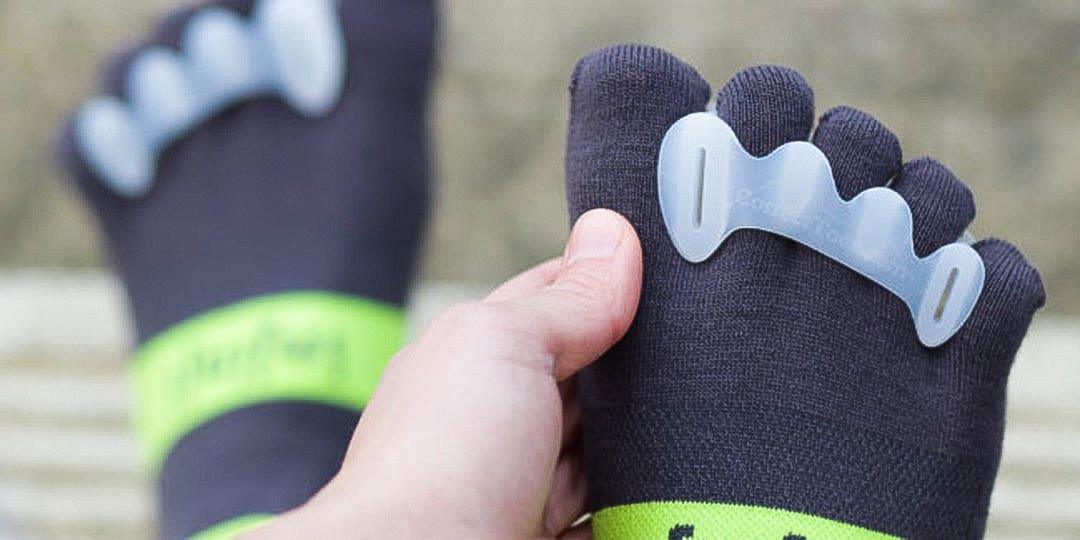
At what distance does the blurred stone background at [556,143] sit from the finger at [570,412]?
473mm

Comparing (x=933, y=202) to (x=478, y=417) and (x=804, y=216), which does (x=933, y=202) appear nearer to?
(x=804, y=216)

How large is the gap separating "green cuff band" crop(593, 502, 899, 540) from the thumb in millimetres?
80

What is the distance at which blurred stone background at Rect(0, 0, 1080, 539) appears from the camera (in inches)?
43.5

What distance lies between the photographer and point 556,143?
1140 millimetres

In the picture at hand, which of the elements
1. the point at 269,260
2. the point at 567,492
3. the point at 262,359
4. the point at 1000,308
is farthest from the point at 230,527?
the point at 1000,308

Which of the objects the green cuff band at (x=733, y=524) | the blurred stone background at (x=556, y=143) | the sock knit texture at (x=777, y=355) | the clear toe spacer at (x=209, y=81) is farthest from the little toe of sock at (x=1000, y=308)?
the clear toe spacer at (x=209, y=81)

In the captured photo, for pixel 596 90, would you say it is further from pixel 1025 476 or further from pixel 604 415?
pixel 1025 476

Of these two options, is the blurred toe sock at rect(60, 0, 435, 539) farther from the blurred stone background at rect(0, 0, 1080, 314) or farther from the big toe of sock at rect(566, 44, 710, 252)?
the big toe of sock at rect(566, 44, 710, 252)

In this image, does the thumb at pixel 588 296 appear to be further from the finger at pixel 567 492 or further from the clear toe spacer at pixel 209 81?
the clear toe spacer at pixel 209 81

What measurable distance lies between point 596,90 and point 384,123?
46 centimetres

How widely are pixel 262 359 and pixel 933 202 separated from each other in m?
0.55

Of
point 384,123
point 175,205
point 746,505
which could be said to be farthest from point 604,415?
point 175,205

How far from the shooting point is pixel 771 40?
1121 millimetres

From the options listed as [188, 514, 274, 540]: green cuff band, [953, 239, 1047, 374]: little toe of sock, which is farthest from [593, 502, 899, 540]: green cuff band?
[188, 514, 274, 540]: green cuff band
